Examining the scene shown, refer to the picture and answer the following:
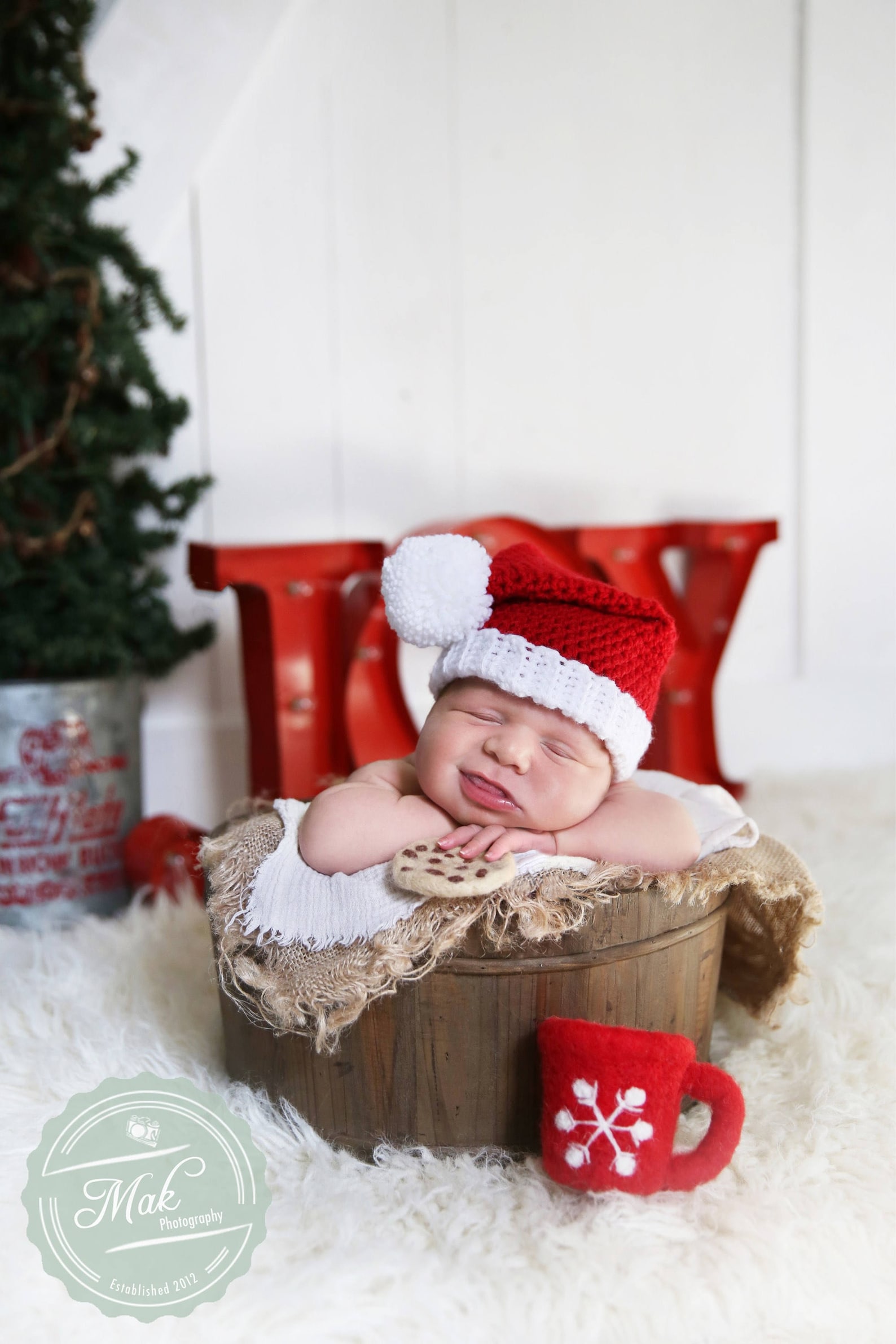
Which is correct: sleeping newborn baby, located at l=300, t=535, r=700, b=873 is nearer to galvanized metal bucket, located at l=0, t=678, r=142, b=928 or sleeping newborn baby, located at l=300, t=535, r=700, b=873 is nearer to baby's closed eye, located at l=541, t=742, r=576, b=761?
baby's closed eye, located at l=541, t=742, r=576, b=761

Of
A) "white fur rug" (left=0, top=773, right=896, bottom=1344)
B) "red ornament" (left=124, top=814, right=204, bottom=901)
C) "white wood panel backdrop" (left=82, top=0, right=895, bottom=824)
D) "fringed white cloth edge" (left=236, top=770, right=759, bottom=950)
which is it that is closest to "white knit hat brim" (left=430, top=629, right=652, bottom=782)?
"fringed white cloth edge" (left=236, top=770, right=759, bottom=950)

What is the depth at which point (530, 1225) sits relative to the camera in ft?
2.46

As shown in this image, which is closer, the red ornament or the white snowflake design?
the white snowflake design

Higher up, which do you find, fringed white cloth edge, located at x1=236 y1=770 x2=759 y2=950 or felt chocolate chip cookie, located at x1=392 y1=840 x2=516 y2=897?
felt chocolate chip cookie, located at x1=392 y1=840 x2=516 y2=897

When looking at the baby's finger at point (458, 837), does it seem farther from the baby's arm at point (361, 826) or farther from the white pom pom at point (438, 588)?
the white pom pom at point (438, 588)

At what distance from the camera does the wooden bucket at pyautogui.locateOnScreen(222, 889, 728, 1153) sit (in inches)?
31.7

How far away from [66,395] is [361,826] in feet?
3.40

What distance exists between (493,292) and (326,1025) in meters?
1.42

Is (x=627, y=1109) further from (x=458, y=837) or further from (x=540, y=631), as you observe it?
(x=540, y=631)

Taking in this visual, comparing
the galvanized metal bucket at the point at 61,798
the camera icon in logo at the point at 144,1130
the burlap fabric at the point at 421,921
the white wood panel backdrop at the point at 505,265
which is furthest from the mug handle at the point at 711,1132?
the white wood panel backdrop at the point at 505,265

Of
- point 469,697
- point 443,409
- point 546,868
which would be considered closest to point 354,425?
point 443,409

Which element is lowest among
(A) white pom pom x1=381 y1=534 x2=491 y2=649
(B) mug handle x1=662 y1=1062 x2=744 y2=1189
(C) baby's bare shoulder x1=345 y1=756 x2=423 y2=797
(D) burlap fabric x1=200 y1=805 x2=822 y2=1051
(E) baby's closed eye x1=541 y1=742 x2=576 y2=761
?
(B) mug handle x1=662 y1=1062 x2=744 y2=1189

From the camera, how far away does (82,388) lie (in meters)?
1.53

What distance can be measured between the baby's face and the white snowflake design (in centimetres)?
21
